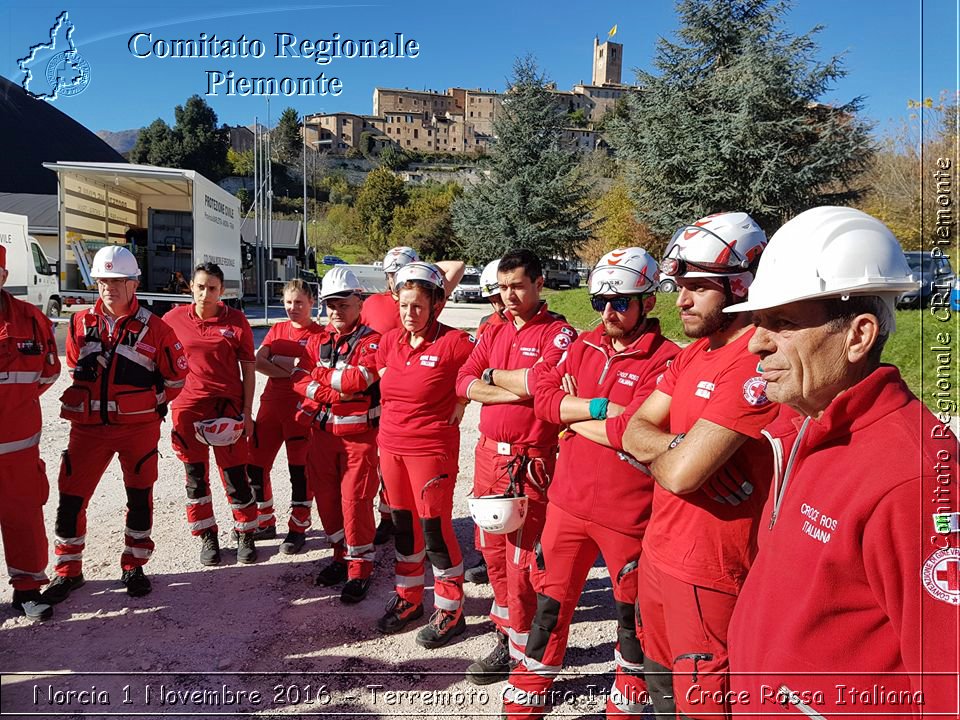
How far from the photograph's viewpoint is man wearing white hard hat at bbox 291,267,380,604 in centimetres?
439

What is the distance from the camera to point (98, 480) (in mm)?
4391

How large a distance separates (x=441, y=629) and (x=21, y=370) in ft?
10.4

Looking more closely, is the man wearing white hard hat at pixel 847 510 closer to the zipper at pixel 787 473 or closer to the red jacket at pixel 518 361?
the zipper at pixel 787 473

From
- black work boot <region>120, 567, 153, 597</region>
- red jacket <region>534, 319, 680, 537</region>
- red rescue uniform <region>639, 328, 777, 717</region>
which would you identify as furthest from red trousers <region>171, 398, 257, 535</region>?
red rescue uniform <region>639, 328, 777, 717</region>

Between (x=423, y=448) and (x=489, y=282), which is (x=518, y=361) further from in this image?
(x=489, y=282)

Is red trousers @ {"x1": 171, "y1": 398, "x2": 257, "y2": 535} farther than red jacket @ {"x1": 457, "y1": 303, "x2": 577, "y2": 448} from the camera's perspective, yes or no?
Yes

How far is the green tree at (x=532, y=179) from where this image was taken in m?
28.4

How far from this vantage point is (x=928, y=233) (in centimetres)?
250

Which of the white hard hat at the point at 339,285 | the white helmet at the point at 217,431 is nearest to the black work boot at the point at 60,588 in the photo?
the white helmet at the point at 217,431

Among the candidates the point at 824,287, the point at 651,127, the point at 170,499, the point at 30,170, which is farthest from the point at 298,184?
the point at 824,287

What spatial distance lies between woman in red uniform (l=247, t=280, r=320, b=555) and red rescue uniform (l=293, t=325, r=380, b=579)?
54 centimetres

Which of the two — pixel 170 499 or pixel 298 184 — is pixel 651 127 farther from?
pixel 298 184

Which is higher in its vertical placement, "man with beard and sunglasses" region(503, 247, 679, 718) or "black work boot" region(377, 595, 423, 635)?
"man with beard and sunglasses" region(503, 247, 679, 718)

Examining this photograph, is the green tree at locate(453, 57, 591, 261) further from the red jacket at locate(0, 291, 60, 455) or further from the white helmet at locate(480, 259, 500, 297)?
the red jacket at locate(0, 291, 60, 455)
